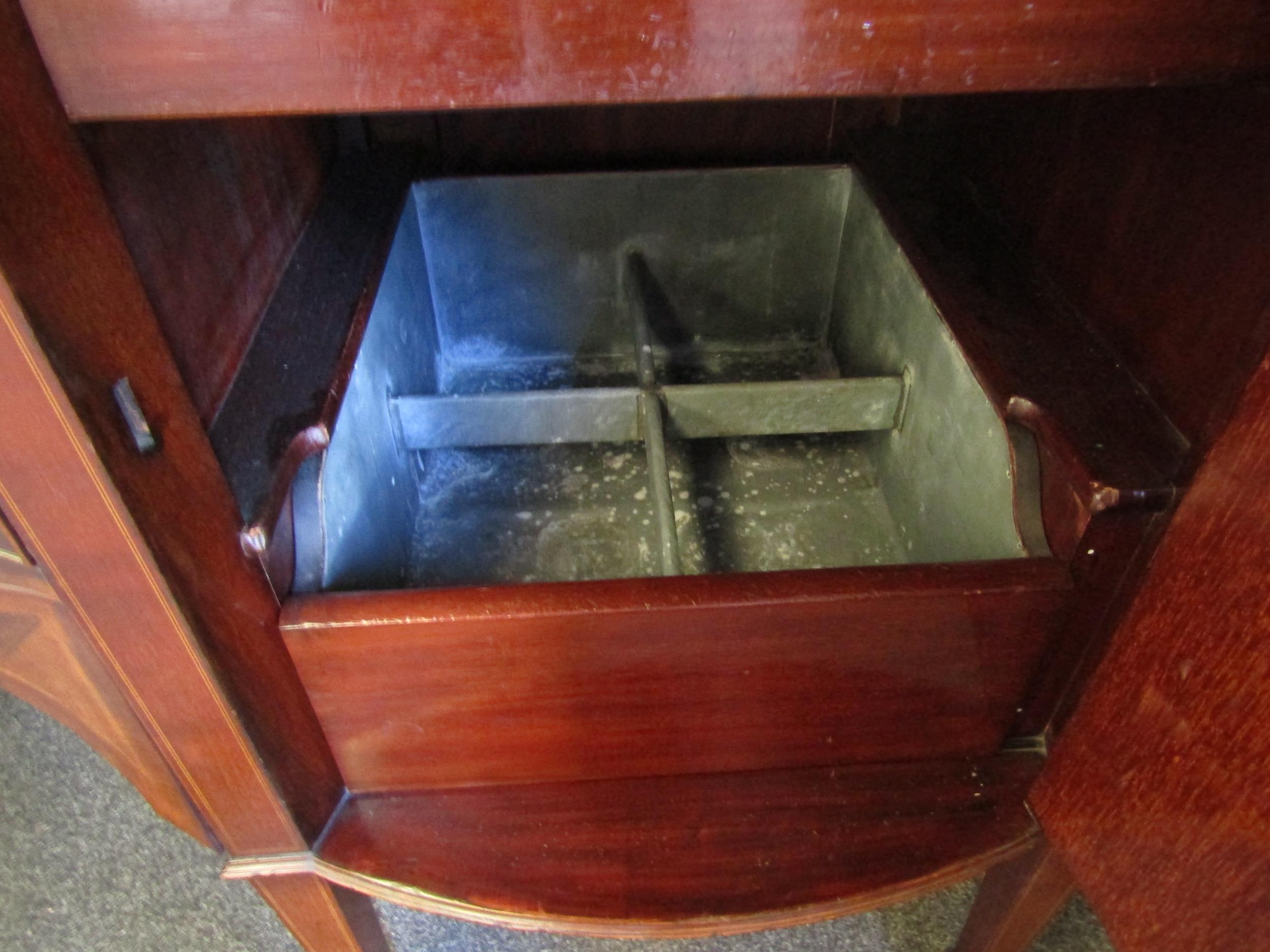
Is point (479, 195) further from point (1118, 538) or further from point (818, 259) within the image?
point (1118, 538)

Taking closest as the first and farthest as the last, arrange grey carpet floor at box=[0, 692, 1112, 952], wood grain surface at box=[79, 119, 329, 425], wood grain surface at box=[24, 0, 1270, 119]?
wood grain surface at box=[24, 0, 1270, 119] < wood grain surface at box=[79, 119, 329, 425] < grey carpet floor at box=[0, 692, 1112, 952]

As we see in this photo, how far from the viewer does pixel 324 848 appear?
609mm

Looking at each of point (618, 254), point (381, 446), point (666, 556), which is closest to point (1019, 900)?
point (666, 556)

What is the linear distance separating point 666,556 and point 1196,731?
1.17ft

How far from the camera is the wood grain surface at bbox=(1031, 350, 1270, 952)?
0.35 meters

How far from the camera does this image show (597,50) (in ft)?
1.15

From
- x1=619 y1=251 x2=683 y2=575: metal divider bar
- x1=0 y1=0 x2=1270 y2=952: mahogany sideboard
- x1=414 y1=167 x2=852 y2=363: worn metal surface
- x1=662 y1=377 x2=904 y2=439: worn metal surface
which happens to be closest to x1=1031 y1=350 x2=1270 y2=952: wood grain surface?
x1=0 y1=0 x2=1270 y2=952: mahogany sideboard

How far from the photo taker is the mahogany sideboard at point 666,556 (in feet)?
1.14

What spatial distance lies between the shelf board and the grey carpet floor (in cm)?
36

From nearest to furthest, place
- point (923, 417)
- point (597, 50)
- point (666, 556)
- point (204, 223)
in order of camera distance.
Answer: point (597, 50)
point (204, 223)
point (666, 556)
point (923, 417)

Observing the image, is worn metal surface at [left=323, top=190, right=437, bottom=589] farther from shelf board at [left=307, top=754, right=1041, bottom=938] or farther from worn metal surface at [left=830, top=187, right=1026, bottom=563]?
worn metal surface at [left=830, top=187, right=1026, bottom=563]

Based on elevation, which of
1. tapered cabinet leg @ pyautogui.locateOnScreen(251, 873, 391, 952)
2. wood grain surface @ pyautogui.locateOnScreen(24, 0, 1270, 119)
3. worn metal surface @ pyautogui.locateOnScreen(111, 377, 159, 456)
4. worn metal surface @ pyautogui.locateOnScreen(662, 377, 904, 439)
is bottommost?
tapered cabinet leg @ pyautogui.locateOnScreen(251, 873, 391, 952)

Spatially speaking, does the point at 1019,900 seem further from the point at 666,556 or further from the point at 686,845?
the point at 666,556

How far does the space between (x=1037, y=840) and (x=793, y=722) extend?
20cm
